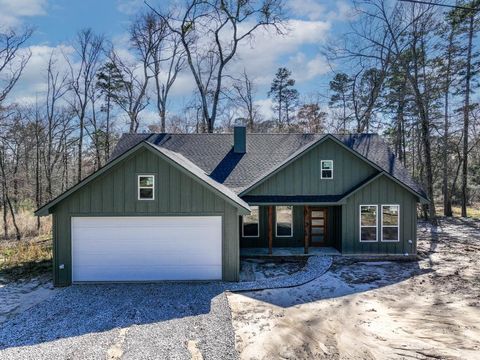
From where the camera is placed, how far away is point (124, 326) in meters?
6.45

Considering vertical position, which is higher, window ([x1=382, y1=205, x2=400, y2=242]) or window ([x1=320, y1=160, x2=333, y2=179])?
window ([x1=320, y1=160, x2=333, y2=179])

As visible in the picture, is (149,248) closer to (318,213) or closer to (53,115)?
(318,213)

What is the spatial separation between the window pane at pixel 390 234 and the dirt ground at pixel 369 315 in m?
1.21

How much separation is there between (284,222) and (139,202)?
6336mm

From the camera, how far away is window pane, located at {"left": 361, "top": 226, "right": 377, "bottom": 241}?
39.5ft

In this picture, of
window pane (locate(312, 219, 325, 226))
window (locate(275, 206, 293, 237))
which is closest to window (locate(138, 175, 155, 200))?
window (locate(275, 206, 293, 237))

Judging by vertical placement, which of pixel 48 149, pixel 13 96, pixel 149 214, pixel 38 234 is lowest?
pixel 38 234

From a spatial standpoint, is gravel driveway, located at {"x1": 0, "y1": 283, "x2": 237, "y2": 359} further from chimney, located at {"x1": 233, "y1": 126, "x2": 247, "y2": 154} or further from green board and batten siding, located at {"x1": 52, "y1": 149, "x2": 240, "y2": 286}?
chimney, located at {"x1": 233, "y1": 126, "x2": 247, "y2": 154}

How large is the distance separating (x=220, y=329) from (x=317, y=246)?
25.7 ft

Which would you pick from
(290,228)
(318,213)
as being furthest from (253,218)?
(318,213)

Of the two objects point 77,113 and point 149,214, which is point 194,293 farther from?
point 77,113

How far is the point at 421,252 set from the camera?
1268cm

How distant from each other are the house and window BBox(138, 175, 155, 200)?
29 millimetres

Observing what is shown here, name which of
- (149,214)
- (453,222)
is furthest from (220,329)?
(453,222)
